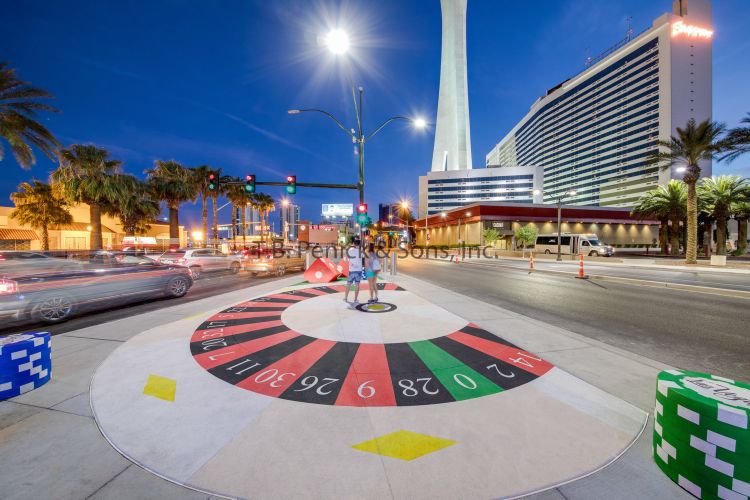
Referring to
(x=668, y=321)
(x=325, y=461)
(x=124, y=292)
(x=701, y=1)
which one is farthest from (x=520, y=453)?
(x=701, y=1)

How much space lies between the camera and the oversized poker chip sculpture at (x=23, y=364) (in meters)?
3.24

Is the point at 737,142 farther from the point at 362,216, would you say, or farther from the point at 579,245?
the point at 362,216

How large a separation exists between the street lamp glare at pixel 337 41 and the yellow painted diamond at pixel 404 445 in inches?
534

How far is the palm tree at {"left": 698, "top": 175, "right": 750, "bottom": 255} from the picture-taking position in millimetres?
28241

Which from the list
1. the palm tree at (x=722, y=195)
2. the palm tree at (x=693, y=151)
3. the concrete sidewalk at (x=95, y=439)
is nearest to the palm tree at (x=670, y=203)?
the palm tree at (x=722, y=195)

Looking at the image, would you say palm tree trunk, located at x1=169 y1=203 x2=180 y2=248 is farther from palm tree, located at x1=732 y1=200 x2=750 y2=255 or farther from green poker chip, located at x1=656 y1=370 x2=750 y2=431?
palm tree, located at x1=732 y1=200 x2=750 y2=255

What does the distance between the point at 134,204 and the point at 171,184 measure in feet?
18.2

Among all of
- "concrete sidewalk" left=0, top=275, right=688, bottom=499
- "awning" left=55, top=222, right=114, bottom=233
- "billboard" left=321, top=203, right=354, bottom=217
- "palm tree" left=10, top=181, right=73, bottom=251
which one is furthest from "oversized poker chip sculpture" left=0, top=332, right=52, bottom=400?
"billboard" left=321, top=203, right=354, bottom=217

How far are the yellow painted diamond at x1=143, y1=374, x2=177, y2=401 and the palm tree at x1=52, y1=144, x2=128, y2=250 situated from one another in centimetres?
2780

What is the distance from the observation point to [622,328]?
624 centimetres

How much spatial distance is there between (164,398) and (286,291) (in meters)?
6.67

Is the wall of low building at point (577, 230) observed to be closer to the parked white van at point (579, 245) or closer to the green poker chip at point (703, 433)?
the parked white van at point (579, 245)

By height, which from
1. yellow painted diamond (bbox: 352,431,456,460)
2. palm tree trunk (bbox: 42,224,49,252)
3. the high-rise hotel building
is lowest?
yellow painted diamond (bbox: 352,431,456,460)

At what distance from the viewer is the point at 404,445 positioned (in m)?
2.47
